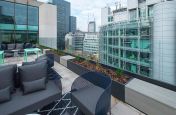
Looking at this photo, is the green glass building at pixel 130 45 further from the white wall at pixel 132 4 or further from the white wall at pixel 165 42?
the white wall at pixel 132 4

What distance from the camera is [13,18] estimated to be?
11789 mm

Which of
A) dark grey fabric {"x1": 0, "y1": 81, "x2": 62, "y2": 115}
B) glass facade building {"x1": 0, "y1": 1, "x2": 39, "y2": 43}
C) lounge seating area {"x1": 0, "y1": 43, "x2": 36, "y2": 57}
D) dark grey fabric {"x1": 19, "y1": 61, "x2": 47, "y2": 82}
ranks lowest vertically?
dark grey fabric {"x1": 0, "y1": 81, "x2": 62, "y2": 115}

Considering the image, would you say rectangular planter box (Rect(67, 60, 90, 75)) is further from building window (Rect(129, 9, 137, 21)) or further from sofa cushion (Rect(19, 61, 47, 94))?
building window (Rect(129, 9, 137, 21))

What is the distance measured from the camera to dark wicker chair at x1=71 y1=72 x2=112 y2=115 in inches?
71.2

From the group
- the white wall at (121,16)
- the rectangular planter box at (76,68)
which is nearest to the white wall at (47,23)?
the rectangular planter box at (76,68)

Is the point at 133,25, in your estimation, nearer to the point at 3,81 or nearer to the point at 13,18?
the point at 13,18

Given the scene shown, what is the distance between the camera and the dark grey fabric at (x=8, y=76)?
2160mm

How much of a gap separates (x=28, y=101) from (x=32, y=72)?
1.97 ft

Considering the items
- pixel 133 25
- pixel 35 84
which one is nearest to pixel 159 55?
pixel 133 25

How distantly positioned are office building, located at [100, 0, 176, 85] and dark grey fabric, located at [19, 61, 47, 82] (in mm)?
3414

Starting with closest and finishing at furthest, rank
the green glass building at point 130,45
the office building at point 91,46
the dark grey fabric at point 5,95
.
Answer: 1. the dark grey fabric at point 5,95
2. the office building at point 91,46
3. the green glass building at point 130,45

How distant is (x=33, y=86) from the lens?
7.95ft

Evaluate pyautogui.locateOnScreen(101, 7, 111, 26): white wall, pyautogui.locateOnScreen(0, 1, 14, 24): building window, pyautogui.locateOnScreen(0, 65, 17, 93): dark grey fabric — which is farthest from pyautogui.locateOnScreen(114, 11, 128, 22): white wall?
pyautogui.locateOnScreen(0, 65, 17, 93): dark grey fabric

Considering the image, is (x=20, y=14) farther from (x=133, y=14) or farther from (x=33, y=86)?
(x=133, y=14)
